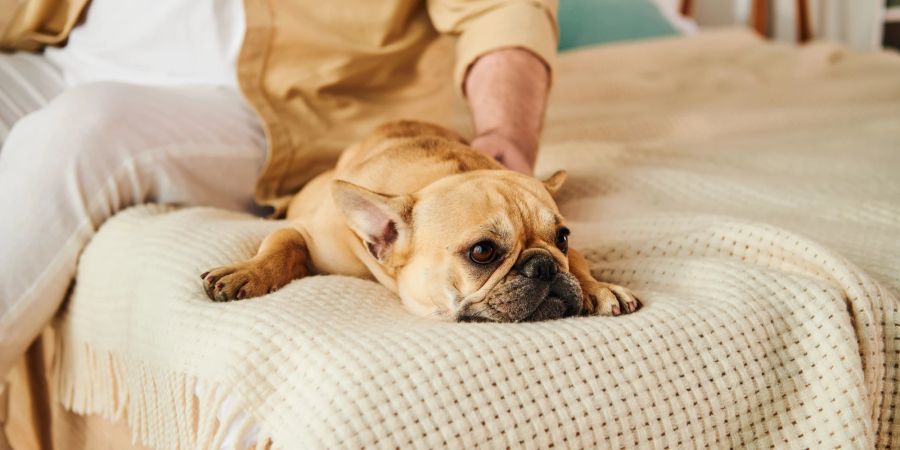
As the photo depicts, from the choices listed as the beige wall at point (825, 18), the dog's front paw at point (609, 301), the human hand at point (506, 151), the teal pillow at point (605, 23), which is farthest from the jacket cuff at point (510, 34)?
the beige wall at point (825, 18)

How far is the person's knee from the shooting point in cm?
112

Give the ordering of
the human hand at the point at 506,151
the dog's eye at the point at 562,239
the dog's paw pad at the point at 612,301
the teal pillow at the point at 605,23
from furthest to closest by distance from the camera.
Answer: the teal pillow at the point at 605,23 → the human hand at the point at 506,151 → the dog's eye at the point at 562,239 → the dog's paw pad at the point at 612,301

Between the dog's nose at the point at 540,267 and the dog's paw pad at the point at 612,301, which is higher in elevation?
the dog's nose at the point at 540,267

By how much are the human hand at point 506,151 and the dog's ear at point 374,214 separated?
0.88 ft

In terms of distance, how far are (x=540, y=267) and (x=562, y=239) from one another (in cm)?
11

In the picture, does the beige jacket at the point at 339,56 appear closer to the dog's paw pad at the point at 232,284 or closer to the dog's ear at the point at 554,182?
the dog's ear at the point at 554,182

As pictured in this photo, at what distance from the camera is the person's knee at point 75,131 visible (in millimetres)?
1122

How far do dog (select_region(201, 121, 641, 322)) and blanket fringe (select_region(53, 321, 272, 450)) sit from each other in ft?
0.38

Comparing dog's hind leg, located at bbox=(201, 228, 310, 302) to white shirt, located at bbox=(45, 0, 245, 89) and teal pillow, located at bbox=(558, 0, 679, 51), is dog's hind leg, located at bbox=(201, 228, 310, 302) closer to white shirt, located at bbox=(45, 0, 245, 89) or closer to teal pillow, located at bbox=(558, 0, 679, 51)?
white shirt, located at bbox=(45, 0, 245, 89)

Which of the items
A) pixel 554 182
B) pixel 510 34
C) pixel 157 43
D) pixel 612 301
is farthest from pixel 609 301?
pixel 157 43

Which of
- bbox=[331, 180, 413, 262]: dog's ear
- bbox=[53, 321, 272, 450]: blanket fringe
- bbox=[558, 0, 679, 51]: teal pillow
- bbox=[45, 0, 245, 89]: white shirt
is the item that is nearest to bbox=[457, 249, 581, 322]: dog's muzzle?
bbox=[331, 180, 413, 262]: dog's ear

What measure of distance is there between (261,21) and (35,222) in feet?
1.54

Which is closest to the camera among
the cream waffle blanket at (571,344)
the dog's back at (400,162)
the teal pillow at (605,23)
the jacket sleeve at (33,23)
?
the cream waffle blanket at (571,344)

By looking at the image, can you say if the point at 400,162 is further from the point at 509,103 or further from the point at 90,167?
the point at 90,167
